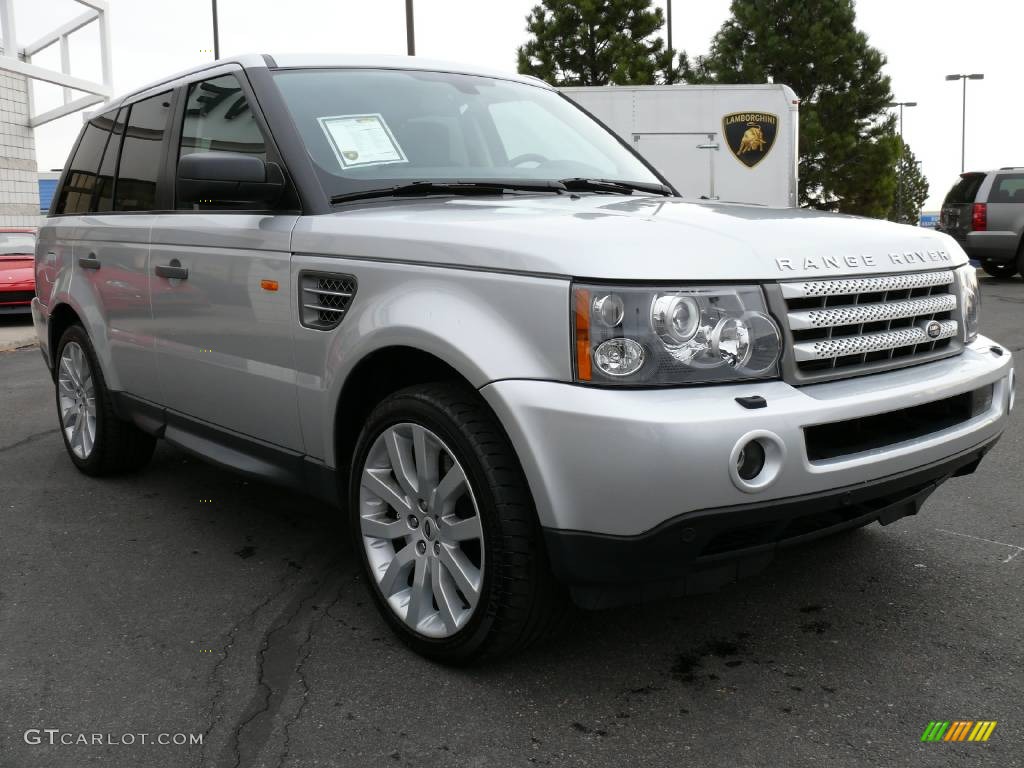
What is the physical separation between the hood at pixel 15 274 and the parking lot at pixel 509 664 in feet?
36.2

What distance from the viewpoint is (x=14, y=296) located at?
560 inches

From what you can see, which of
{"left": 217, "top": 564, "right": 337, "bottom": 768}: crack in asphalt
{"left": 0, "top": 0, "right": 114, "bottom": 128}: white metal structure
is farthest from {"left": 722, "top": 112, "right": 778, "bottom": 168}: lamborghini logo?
{"left": 0, "top": 0, "right": 114, "bottom": 128}: white metal structure

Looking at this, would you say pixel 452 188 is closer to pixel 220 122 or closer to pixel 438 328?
pixel 438 328

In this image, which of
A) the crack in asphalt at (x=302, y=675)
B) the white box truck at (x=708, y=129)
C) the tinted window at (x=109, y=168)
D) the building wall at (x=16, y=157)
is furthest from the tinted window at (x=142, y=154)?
the building wall at (x=16, y=157)

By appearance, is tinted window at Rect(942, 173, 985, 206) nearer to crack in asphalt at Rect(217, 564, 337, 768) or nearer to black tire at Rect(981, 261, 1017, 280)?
black tire at Rect(981, 261, 1017, 280)

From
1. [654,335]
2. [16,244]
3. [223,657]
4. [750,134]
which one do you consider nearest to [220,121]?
[223,657]

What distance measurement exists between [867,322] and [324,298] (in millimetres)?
1578

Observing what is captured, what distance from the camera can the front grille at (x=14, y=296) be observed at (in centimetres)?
1416

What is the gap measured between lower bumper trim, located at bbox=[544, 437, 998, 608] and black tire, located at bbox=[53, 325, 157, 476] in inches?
121

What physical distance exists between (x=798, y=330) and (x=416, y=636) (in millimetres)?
1383

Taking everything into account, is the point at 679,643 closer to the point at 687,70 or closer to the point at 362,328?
the point at 362,328

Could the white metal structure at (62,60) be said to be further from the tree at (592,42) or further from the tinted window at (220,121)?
the tinted window at (220,121)

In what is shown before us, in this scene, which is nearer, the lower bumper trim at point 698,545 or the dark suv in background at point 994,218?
the lower bumper trim at point 698,545

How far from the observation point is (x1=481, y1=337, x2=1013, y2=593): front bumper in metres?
2.37
